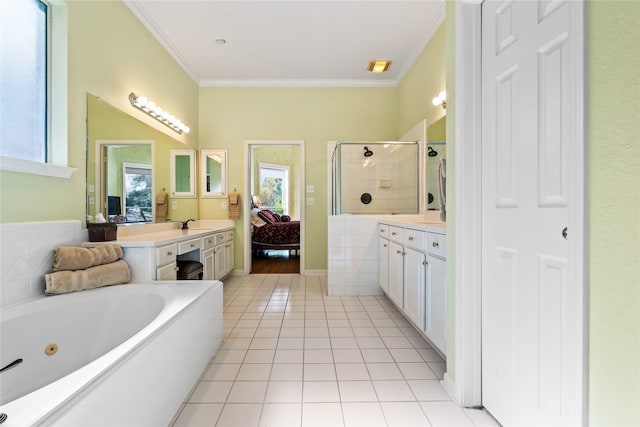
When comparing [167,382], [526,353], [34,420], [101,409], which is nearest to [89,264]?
[167,382]

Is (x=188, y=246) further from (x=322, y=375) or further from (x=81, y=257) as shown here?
(x=322, y=375)

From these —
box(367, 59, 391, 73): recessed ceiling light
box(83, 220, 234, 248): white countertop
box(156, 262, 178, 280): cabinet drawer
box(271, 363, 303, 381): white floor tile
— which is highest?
box(367, 59, 391, 73): recessed ceiling light

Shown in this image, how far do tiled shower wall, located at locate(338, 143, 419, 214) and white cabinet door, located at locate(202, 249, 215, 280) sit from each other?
1565 mm

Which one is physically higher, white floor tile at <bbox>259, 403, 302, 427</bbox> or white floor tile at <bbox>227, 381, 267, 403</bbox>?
white floor tile at <bbox>227, 381, 267, 403</bbox>

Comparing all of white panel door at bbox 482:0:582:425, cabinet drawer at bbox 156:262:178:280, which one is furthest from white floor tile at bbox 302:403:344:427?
cabinet drawer at bbox 156:262:178:280

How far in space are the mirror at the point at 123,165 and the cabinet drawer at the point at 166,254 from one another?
21.4 inches

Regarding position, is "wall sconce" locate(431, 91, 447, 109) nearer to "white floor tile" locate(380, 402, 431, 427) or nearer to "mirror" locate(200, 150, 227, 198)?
"white floor tile" locate(380, 402, 431, 427)

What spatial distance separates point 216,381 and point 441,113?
2.83 metres

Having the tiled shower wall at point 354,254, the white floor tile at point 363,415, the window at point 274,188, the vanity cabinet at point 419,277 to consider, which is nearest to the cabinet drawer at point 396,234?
the vanity cabinet at point 419,277

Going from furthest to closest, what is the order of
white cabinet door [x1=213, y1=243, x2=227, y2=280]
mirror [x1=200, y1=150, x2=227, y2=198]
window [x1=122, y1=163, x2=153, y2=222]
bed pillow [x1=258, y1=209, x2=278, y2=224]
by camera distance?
1. bed pillow [x1=258, y1=209, x2=278, y2=224]
2. mirror [x1=200, y1=150, x2=227, y2=198]
3. white cabinet door [x1=213, y1=243, x2=227, y2=280]
4. window [x1=122, y1=163, x2=153, y2=222]

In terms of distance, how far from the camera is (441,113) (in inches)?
110

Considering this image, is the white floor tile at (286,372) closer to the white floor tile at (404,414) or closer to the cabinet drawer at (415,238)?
the white floor tile at (404,414)

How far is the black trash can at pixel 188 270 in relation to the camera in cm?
243

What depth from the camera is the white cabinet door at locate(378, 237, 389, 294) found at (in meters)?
2.77
